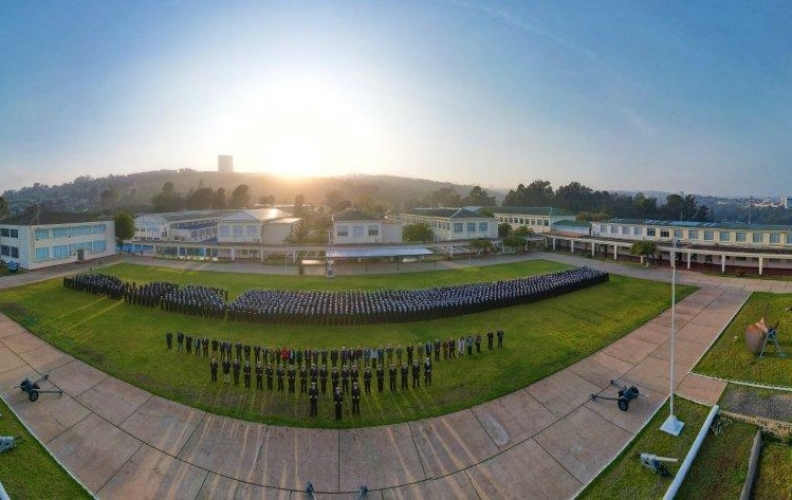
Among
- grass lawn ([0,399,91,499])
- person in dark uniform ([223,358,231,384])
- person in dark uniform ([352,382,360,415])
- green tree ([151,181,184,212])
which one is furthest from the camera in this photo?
green tree ([151,181,184,212])

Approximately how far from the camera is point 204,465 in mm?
10969

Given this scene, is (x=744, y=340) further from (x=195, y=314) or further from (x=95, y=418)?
(x=195, y=314)

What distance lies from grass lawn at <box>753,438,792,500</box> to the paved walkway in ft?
9.27

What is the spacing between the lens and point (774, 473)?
33.5ft

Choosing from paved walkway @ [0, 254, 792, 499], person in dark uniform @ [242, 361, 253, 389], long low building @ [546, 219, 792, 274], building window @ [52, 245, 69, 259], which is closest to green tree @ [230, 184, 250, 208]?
Answer: building window @ [52, 245, 69, 259]

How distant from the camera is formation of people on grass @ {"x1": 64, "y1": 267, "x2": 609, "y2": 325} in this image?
73.4 ft

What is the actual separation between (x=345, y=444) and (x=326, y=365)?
4.75m

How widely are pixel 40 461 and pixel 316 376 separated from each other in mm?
7535

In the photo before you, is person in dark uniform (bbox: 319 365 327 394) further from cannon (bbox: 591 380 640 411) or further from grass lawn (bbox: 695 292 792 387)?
grass lawn (bbox: 695 292 792 387)

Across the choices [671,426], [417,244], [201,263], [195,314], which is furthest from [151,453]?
[417,244]

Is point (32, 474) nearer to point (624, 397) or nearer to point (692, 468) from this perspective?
point (692, 468)

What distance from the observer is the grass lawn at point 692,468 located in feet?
32.3

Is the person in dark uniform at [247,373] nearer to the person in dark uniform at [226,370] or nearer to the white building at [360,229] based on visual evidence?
the person in dark uniform at [226,370]

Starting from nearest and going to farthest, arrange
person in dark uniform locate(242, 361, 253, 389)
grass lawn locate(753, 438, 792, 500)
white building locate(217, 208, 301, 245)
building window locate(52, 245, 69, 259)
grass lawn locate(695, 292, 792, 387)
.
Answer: grass lawn locate(753, 438, 792, 500)
person in dark uniform locate(242, 361, 253, 389)
grass lawn locate(695, 292, 792, 387)
building window locate(52, 245, 69, 259)
white building locate(217, 208, 301, 245)
